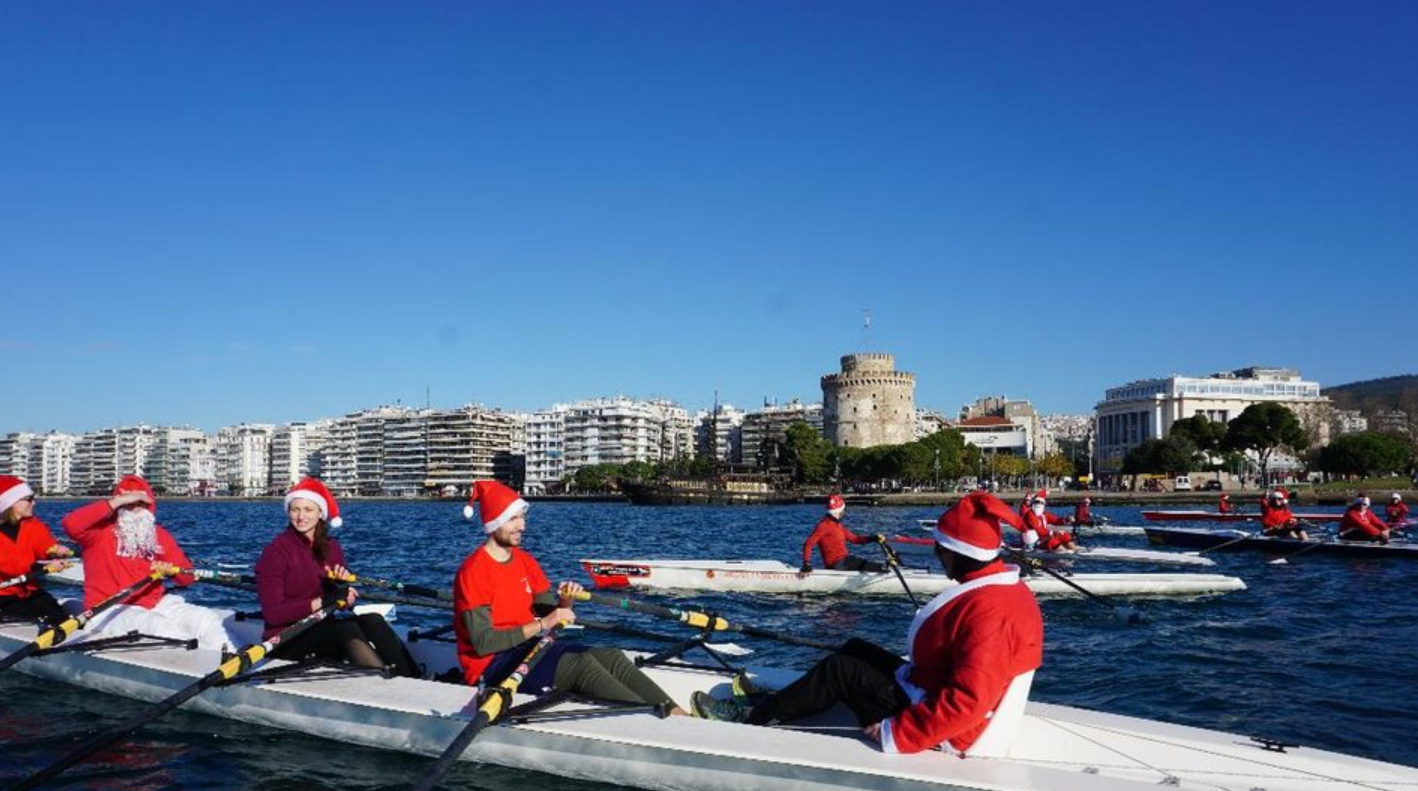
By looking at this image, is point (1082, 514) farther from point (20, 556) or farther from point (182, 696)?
point (182, 696)

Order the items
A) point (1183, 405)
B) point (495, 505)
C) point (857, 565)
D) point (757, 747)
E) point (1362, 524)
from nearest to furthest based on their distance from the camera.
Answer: point (757, 747), point (495, 505), point (857, 565), point (1362, 524), point (1183, 405)

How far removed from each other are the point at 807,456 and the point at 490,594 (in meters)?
109

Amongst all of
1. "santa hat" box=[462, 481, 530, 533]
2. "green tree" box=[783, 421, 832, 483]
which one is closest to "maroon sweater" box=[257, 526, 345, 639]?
"santa hat" box=[462, 481, 530, 533]

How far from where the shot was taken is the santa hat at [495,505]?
24.6ft

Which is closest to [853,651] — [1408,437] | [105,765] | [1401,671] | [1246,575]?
[105,765]

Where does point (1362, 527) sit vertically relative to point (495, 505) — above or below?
below

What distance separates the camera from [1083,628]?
16188mm

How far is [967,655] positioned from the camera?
19.9 feet

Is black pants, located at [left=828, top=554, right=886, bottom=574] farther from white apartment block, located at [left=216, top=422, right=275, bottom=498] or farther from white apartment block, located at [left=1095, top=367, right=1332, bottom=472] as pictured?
white apartment block, located at [left=216, top=422, right=275, bottom=498]

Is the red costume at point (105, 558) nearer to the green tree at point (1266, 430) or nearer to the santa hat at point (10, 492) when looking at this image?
the santa hat at point (10, 492)

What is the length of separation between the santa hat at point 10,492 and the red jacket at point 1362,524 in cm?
2662

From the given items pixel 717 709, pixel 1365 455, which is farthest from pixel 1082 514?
pixel 1365 455

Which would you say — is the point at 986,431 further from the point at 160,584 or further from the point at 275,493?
the point at 160,584

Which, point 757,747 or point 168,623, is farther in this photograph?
point 168,623
